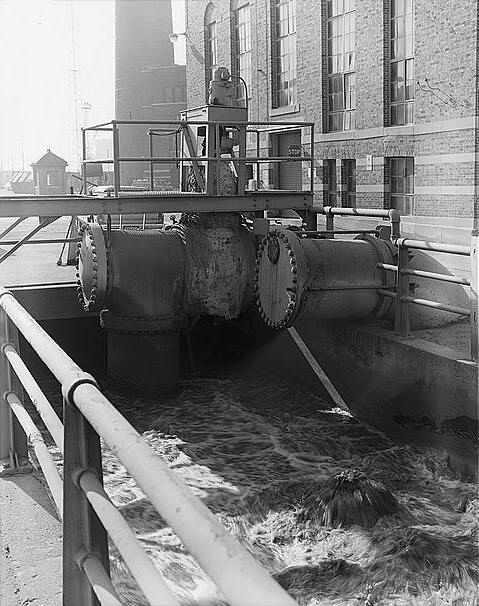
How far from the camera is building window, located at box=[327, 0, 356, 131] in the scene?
1590 centimetres

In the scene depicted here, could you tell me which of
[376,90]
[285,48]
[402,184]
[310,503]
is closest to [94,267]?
[310,503]

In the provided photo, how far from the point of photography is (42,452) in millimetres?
2707

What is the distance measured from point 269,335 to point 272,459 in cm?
263

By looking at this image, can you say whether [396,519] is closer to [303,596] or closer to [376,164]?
[303,596]

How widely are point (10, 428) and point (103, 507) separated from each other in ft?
5.99

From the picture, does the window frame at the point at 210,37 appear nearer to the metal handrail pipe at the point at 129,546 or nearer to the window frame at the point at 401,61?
the window frame at the point at 401,61

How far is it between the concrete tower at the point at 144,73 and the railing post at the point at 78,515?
22.5 meters

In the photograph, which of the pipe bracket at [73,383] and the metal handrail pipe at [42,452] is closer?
the pipe bracket at [73,383]

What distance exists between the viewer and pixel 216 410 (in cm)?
946

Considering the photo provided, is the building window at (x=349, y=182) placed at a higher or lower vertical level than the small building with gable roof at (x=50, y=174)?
lower

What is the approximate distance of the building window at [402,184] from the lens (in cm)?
1454

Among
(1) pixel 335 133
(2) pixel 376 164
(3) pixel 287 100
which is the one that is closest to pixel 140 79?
(3) pixel 287 100

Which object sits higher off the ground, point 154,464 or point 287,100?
point 287,100

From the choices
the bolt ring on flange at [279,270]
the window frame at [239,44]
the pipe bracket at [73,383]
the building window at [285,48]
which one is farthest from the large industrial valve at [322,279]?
the window frame at [239,44]
